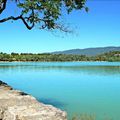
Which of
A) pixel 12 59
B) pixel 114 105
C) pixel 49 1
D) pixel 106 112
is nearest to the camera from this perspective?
pixel 49 1

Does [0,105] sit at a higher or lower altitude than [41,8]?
lower

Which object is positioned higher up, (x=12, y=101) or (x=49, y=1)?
(x=49, y=1)

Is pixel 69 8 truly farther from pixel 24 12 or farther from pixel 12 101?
pixel 12 101

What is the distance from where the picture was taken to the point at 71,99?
2352 cm

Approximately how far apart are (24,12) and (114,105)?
26.7 feet

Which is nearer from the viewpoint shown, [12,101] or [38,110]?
[38,110]

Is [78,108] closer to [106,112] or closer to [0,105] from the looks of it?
[106,112]

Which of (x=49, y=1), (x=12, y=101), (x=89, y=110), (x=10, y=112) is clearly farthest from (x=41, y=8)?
(x=10, y=112)

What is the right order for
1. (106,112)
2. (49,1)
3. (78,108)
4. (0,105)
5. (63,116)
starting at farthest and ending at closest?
(78,108) → (106,112) → (49,1) → (0,105) → (63,116)

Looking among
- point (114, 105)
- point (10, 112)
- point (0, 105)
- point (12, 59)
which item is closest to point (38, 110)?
point (10, 112)

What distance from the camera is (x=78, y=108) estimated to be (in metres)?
19.5

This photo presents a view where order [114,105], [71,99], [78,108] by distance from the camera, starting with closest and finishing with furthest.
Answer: [78,108]
[114,105]
[71,99]

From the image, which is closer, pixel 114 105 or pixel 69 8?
pixel 69 8

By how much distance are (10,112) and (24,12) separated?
9.03 m
